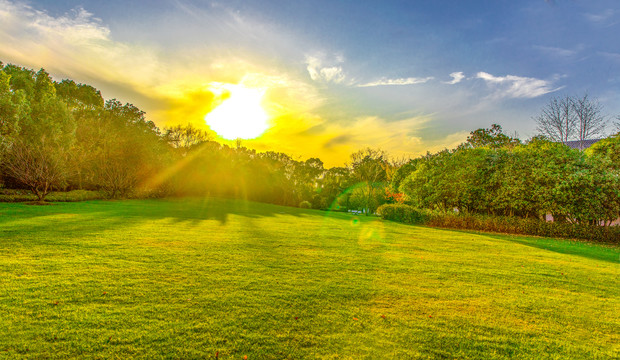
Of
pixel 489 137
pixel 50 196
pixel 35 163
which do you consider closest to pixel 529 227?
pixel 489 137

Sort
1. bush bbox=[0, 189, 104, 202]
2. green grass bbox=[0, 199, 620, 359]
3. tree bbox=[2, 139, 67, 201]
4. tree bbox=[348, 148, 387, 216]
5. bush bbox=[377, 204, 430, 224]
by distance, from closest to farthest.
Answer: green grass bbox=[0, 199, 620, 359] → tree bbox=[2, 139, 67, 201] → bush bbox=[0, 189, 104, 202] → bush bbox=[377, 204, 430, 224] → tree bbox=[348, 148, 387, 216]

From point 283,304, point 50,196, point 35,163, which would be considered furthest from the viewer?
point 50,196

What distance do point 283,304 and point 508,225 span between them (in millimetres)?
16591

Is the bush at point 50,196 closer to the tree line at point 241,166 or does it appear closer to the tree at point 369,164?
the tree line at point 241,166

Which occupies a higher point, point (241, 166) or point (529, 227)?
point (241, 166)

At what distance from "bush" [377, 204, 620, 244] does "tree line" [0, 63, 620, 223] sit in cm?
64

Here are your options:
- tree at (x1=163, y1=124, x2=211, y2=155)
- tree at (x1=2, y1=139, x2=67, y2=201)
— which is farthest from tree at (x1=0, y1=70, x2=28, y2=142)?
tree at (x1=163, y1=124, x2=211, y2=155)

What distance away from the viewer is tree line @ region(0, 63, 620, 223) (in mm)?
14461

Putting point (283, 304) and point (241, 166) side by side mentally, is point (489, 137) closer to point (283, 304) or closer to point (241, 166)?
point (241, 166)

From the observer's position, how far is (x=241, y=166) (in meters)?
37.4

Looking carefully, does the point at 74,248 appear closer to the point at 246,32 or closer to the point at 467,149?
the point at 246,32

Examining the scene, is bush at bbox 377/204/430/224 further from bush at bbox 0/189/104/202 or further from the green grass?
bush at bbox 0/189/104/202

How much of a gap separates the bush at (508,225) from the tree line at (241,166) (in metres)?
0.64

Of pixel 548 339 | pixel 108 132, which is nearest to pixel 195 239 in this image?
pixel 548 339
